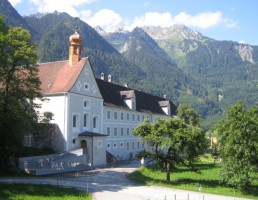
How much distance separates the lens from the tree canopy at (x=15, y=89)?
112 ft

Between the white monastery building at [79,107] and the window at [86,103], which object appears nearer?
the white monastery building at [79,107]

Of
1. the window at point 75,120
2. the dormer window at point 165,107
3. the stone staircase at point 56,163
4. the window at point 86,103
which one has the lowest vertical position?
the stone staircase at point 56,163

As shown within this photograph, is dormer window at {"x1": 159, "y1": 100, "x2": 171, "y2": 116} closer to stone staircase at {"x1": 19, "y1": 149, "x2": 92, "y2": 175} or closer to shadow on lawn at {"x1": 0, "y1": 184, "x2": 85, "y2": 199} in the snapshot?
stone staircase at {"x1": 19, "y1": 149, "x2": 92, "y2": 175}

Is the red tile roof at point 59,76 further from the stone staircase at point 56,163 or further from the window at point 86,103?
the stone staircase at point 56,163

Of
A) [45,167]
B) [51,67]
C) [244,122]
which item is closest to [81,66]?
[51,67]

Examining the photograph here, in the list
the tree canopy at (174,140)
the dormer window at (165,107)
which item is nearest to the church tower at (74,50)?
the tree canopy at (174,140)

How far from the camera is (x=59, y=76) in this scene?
50812 millimetres

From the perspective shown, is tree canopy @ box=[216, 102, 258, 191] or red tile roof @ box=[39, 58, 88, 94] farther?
red tile roof @ box=[39, 58, 88, 94]

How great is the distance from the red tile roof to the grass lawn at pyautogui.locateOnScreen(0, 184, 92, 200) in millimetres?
21799

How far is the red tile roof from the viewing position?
4860 cm

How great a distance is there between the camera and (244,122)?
3094 centimetres

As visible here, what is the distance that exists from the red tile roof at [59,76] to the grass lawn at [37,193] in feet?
71.5

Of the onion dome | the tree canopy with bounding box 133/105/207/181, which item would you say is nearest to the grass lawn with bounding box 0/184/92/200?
the tree canopy with bounding box 133/105/207/181

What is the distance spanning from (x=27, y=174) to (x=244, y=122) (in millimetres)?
20755
